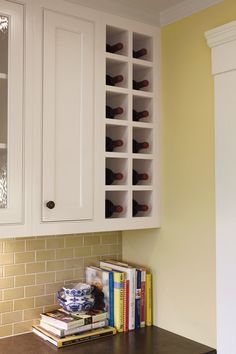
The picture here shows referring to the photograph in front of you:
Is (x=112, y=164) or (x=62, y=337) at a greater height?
(x=112, y=164)

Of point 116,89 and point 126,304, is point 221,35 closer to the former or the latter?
point 116,89

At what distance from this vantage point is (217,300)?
1.90m

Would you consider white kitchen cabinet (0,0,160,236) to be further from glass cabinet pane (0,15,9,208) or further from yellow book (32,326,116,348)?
yellow book (32,326,116,348)

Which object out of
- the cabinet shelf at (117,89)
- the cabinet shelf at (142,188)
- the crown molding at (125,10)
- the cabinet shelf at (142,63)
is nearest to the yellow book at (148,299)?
the cabinet shelf at (142,188)

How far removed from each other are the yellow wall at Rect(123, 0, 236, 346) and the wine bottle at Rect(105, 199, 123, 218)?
26 cm

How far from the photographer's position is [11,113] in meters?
1.77

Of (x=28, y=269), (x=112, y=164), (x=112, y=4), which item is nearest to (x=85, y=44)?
(x=112, y=4)

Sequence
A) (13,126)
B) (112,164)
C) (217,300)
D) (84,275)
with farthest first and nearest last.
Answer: (84,275) < (112,164) < (217,300) < (13,126)

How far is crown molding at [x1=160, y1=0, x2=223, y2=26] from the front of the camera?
2.01 metres

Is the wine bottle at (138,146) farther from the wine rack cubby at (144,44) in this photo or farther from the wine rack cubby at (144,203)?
the wine rack cubby at (144,44)

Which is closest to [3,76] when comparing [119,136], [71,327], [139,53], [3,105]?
[3,105]

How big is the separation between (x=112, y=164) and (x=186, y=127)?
40 cm

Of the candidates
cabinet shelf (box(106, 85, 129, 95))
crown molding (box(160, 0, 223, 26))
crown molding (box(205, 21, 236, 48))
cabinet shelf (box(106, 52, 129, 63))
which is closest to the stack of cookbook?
cabinet shelf (box(106, 85, 129, 95))

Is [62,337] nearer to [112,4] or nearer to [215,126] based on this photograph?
[215,126]
